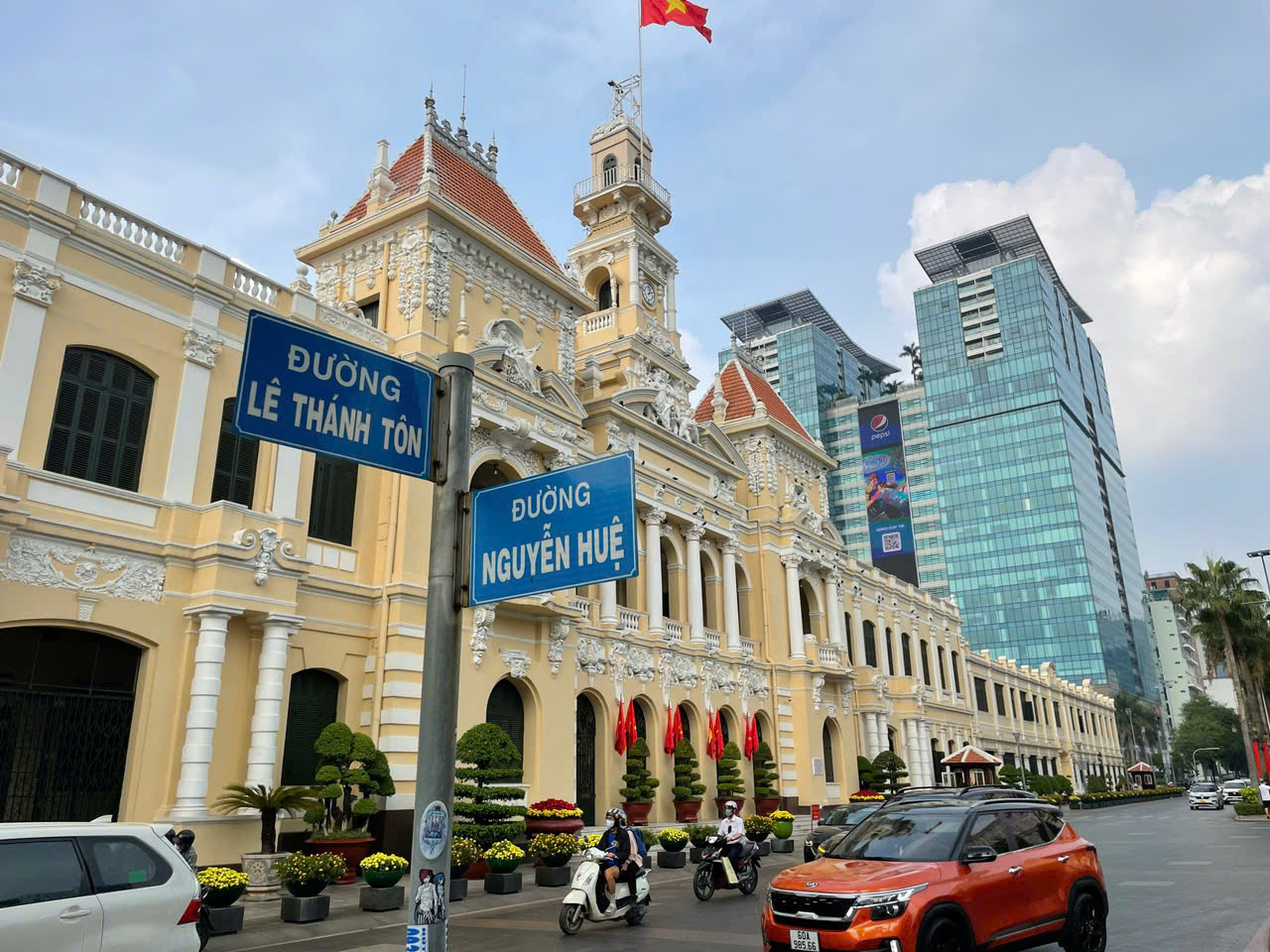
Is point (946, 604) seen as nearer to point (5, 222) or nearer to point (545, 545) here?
point (5, 222)

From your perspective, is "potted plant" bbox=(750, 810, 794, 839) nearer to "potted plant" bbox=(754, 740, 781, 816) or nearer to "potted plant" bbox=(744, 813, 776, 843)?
"potted plant" bbox=(744, 813, 776, 843)

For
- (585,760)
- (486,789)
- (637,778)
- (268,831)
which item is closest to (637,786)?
(637,778)

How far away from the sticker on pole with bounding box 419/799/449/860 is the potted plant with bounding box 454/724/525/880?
42.4 feet

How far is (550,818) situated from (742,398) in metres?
23.7

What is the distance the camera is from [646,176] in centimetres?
3762

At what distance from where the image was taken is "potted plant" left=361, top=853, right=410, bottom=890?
544 inches

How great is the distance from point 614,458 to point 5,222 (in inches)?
625

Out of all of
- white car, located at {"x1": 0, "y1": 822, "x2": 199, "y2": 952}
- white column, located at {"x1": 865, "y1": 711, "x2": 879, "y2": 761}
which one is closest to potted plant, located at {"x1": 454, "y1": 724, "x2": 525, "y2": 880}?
white car, located at {"x1": 0, "y1": 822, "x2": 199, "y2": 952}

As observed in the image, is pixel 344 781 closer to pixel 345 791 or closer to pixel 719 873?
pixel 345 791

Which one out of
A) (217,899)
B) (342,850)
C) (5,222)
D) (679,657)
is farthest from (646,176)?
(217,899)

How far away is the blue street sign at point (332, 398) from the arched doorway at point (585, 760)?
22039 millimetres

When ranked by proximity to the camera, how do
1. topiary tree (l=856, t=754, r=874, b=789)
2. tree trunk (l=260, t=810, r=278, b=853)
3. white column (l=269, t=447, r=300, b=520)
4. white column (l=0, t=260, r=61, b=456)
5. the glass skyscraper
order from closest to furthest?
1. white column (l=0, t=260, r=61, b=456)
2. tree trunk (l=260, t=810, r=278, b=853)
3. white column (l=269, t=447, r=300, b=520)
4. topiary tree (l=856, t=754, r=874, b=789)
5. the glass skyscraper

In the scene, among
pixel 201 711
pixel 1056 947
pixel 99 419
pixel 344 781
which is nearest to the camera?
pixel 1056 947

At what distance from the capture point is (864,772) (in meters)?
37.2
